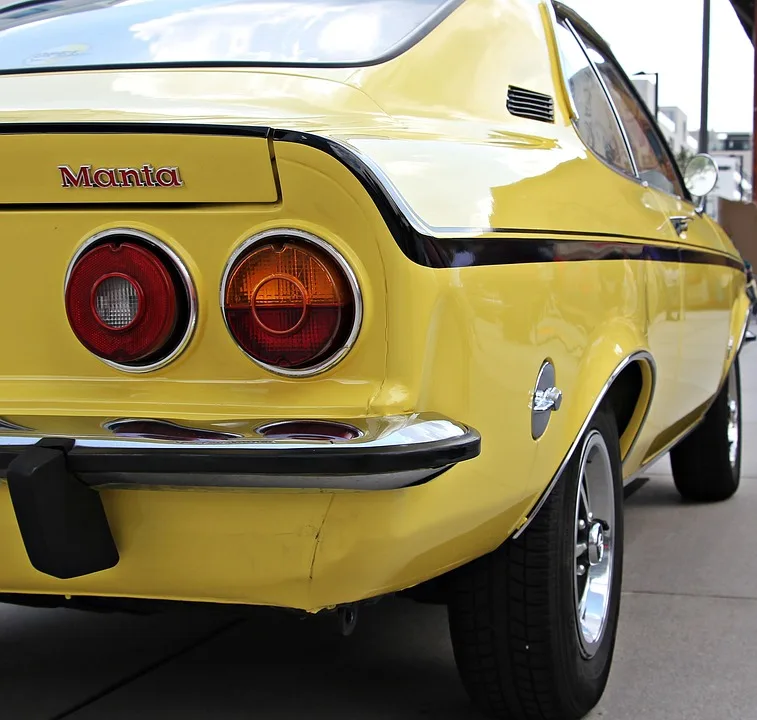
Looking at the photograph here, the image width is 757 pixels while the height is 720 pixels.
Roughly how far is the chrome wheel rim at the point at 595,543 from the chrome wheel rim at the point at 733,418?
2.18 metres

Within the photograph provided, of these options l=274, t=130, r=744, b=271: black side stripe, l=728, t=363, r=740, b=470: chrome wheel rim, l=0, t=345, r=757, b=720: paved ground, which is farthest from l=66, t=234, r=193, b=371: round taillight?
l=728, t=363, r=740, b=470: chrome wheel rim

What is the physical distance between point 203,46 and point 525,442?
1.13m

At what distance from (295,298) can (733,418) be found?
11.5 feet

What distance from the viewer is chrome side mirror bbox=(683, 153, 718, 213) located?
4203 millimetres

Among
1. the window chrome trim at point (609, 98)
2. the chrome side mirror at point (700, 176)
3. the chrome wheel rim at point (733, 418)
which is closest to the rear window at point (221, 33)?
the window chrome trim at point (609, 98)

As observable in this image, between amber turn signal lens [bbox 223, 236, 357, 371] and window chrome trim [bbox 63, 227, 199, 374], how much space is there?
59 mm

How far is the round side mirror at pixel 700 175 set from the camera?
420cm

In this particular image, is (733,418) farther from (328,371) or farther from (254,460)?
(254,460)

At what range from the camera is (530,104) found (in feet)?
8.26

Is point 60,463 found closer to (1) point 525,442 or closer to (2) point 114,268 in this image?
(2) point 114,268

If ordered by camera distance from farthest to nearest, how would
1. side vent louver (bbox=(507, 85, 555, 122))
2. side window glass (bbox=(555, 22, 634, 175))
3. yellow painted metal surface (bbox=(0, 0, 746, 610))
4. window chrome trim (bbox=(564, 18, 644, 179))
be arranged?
window chrome trim (bbox=(564, 18, 644, 179))
side window glass (bbox=(555, 22, 634, 175))
side vent louver (bbox=(507, 85, 555, 122))
yellow painted metal surface (bbox=(0, 0, 746, 610))

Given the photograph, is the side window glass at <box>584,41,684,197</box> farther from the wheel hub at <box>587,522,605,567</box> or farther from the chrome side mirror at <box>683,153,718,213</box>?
the wheel hub at <box>587,522,605,567</box>

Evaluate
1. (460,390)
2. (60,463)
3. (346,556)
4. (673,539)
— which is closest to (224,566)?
(346,556)

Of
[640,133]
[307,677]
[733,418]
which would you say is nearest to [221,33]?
[307,677]
